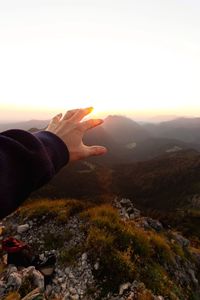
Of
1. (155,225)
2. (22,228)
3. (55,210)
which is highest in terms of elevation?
(55,210)

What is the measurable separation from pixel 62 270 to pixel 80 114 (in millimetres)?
8524

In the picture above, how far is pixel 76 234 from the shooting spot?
11.7 meters

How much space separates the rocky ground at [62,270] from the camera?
28.3 ft

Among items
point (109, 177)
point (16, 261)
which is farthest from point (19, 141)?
point (109, 177)

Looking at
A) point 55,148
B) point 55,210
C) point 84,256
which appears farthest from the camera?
point 55,210

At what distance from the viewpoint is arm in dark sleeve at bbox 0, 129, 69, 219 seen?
5.09 feet

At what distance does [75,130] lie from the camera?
234 centimetres

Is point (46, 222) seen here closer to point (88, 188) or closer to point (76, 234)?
point (76, 234)

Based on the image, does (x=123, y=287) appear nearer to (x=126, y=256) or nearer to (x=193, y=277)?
(x=126, y=256)

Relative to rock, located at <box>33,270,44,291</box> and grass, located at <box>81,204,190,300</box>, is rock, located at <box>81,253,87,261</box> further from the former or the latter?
rock, located at <box>33,270,44,291</box>

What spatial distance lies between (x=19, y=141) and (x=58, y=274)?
8853mm

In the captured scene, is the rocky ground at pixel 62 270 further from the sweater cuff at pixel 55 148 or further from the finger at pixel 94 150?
the sweater cuff at pixel 55 148

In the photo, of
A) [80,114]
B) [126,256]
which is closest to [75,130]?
[80,114]

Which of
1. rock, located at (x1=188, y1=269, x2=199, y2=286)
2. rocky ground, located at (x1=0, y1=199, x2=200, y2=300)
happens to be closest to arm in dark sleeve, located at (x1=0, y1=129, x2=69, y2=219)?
rocky ground, located at (x1=0, y1=199, x2=200, y2=300)
